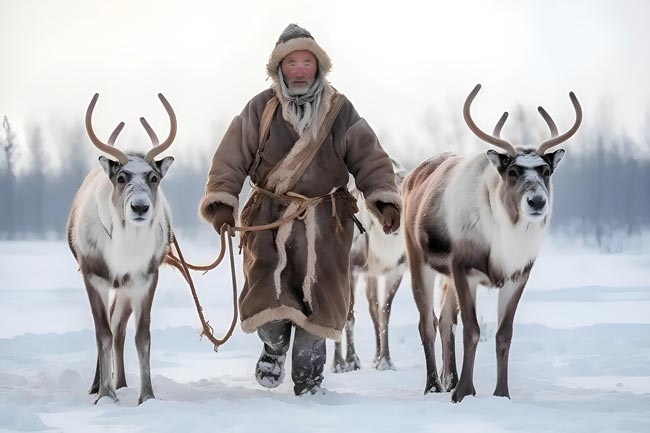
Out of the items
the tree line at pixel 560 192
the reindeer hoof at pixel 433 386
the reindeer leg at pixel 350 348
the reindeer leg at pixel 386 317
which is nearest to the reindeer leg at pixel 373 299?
the reindeer leg at pixel 386 317

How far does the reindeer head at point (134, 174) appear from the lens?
5.59 m

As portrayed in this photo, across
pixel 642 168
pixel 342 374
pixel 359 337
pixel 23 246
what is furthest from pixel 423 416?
pixel 642 168

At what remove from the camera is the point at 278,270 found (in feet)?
18.3

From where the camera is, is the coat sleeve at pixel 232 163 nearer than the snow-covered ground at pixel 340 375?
No

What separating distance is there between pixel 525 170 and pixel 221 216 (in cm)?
177

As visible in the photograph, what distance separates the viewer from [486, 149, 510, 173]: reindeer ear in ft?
19.1

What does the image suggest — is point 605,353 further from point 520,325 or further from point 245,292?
point 245,292

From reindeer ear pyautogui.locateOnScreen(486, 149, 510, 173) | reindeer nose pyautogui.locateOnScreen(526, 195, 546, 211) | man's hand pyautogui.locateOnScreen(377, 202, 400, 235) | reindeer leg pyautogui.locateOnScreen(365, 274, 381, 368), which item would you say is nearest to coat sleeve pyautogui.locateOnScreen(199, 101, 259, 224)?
man's hand pyautogui.locateOnScreen(377, 202, 400, 235)

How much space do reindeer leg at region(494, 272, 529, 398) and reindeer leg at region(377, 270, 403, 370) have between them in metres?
2.56

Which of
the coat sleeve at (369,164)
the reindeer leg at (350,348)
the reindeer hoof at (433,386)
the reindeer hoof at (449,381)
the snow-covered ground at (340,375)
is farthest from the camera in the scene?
the reindeer leg at (350,348)

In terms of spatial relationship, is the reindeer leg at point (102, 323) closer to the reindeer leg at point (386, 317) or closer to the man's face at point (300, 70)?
the man's face at point (300, 70)

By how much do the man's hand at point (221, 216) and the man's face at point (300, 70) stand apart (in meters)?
0.77

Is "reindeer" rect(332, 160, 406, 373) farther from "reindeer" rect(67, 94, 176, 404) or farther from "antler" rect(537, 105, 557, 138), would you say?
"reindeer" rect(67, 94, 176, 404)

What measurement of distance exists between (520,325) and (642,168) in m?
20.9
